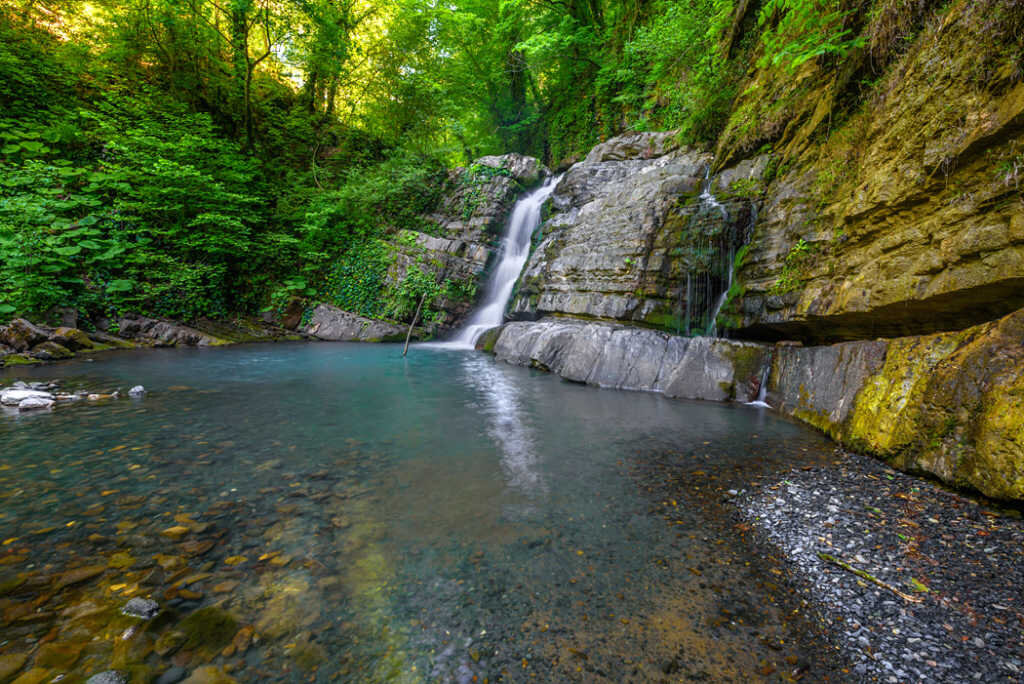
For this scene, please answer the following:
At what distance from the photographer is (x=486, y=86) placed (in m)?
18.4

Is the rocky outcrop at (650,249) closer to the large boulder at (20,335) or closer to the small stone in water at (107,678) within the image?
the small stone in water at (107,678)

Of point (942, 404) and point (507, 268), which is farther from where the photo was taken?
point (507, 268)

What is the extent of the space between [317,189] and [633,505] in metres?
17.2

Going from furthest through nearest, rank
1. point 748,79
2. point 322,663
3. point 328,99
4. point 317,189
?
point 328,99, point 317,189, point 748,79, point 322,663

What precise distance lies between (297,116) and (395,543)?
66.3ft

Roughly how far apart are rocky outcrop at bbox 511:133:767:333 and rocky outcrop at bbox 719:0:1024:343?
0.87 meters

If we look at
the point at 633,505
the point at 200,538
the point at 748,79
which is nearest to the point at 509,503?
the point at 633,505

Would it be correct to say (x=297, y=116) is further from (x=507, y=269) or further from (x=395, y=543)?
(x=395, y=543)

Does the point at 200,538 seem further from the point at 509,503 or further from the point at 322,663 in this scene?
the point at 509,503

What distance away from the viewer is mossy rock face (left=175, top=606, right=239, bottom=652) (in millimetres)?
1563

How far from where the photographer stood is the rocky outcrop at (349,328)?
13.3 m

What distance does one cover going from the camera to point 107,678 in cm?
135

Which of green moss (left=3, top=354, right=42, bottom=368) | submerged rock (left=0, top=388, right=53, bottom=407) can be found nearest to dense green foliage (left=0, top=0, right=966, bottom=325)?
green moss (left=3, top=354, right=42, bottom=368)

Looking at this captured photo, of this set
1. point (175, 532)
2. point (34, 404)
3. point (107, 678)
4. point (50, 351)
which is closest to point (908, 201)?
point (107, 678)
